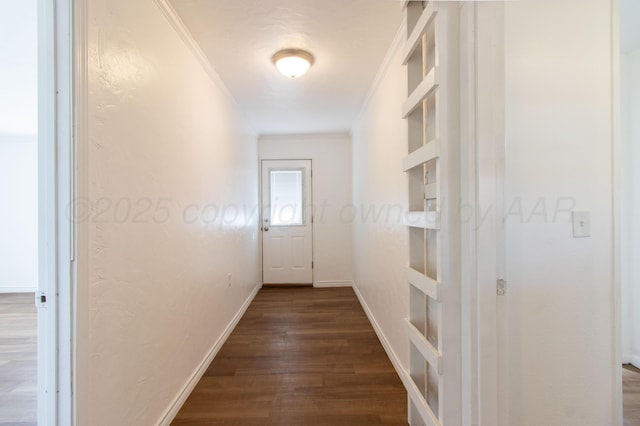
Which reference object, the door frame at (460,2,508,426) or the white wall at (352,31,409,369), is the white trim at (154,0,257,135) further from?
the door frame at (460,2,508,426)

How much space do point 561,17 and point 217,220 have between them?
2.41 m

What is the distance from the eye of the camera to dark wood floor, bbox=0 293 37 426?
1.66 m

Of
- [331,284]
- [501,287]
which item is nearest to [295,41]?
[501,287]

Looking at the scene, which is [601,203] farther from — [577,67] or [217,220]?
[217,220]

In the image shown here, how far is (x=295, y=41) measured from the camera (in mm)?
1953

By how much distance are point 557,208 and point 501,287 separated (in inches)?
16.5

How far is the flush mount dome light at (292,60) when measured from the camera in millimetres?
2043

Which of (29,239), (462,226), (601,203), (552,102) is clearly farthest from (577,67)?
(29,239)

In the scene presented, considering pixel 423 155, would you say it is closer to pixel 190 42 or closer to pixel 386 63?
pixel 386 63

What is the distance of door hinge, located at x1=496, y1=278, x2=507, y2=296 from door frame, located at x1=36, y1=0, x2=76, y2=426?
1.46 m

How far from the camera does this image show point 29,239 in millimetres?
4180

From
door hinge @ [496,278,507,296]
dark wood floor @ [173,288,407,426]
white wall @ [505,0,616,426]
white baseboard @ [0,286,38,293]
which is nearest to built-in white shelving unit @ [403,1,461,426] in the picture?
door hinge @ [496,278,507,296]

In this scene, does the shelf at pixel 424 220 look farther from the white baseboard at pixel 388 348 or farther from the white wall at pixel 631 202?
the white wall at pixel 631 202

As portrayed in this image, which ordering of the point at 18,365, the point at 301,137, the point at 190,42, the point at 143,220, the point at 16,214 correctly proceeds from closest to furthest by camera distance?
→ 1. the point at 143,220
2. the point at 190,42
3. the point at 18,365
4. the point at 16,214
5. the point at 301,137
